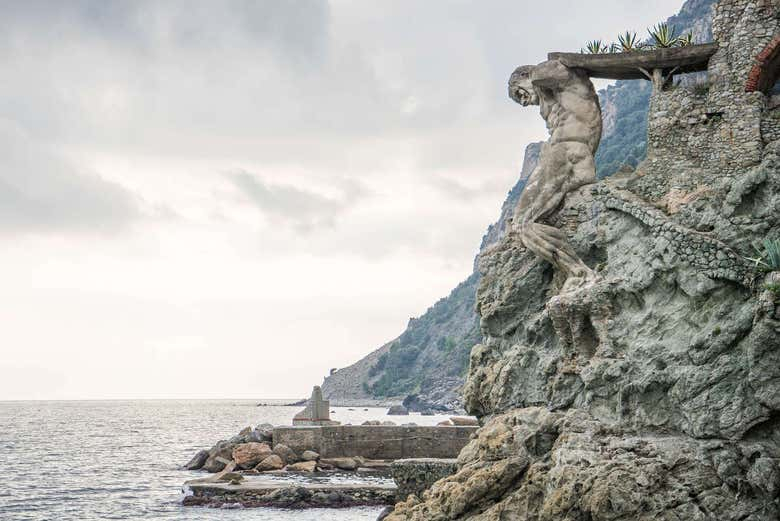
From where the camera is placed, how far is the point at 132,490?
36.1 m

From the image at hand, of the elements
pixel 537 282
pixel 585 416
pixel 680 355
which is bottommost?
pixel 585 416

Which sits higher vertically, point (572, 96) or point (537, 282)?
point (572, 96)

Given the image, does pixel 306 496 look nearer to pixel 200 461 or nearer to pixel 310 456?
pixel 310 456

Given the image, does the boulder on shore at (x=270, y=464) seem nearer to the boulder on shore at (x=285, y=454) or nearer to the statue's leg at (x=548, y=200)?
the boulder on shore at (x=285, y=454)

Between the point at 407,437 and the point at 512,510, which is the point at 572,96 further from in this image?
the point at 407,437

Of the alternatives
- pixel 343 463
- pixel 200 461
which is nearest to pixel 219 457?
pixel 200 461

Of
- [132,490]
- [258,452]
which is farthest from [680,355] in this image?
[132,490]

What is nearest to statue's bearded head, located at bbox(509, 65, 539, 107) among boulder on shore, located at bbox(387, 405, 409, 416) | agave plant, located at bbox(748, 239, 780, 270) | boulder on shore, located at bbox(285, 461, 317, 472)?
agave plant, located at bbox(748, 239, 780, 270)

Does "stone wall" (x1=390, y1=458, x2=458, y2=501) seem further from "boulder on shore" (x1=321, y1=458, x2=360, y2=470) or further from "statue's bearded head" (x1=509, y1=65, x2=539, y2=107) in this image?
"boulder on shore" (x1=321, y1=458, x2=360, y2=470)

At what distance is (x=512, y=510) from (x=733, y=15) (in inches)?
452

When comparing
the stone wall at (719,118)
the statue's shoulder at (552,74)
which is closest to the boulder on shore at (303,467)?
the statue's shoulder at (552,74)

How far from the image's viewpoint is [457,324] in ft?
560

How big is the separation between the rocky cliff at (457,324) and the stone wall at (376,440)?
192 ft

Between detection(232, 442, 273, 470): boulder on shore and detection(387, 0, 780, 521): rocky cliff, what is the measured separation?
16.0 meters
